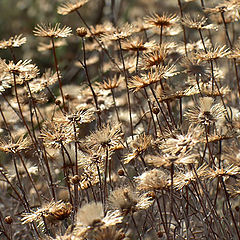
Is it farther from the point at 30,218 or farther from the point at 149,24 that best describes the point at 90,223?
the point at 149,24

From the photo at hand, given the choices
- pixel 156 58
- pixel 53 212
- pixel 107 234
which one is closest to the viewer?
pixel 107 234

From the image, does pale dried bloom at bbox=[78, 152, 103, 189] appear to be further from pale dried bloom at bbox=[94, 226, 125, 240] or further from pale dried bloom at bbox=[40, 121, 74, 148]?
pale dried bloom at bbox=[94, 226, 125, 240]

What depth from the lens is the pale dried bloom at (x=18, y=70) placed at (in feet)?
3.24

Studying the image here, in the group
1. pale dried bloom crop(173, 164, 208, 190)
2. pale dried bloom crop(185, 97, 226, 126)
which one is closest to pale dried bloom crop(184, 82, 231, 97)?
pale dried bloom crop(185, 97, 226, 126)

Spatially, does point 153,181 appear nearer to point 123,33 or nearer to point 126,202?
point 126,202

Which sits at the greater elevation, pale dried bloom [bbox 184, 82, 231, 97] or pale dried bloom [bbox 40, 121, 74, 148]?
pale dried bloom [bbox 184, 82, 231, 97]

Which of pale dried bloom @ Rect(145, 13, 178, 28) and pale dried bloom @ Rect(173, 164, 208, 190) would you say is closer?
pale dried bloom @ Rect(173, 164, 208, 190)

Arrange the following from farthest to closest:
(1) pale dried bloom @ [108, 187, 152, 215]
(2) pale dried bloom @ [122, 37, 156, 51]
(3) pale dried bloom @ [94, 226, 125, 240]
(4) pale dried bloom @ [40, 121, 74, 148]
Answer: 1. (2) pale dried bloom @ [122, 37, 156, 51]
2. (4) pale dried bloom @ [40, 121, 74, 148]
3. (1) pale dried bloom @ [108, 187, 152, 215]
4. (3) pale dried bloom @ [94, 226, 125, 240]

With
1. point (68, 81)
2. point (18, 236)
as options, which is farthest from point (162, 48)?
point (68, 81)

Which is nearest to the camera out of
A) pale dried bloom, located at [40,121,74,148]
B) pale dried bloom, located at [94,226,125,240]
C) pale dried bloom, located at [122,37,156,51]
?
pale dried bloom, located at [94,226,125,240]

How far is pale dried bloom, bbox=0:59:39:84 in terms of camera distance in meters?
0.99

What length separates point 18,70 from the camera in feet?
3.25

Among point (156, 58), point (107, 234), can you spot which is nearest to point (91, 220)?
point (107, 234)

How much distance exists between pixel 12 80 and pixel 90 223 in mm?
467
